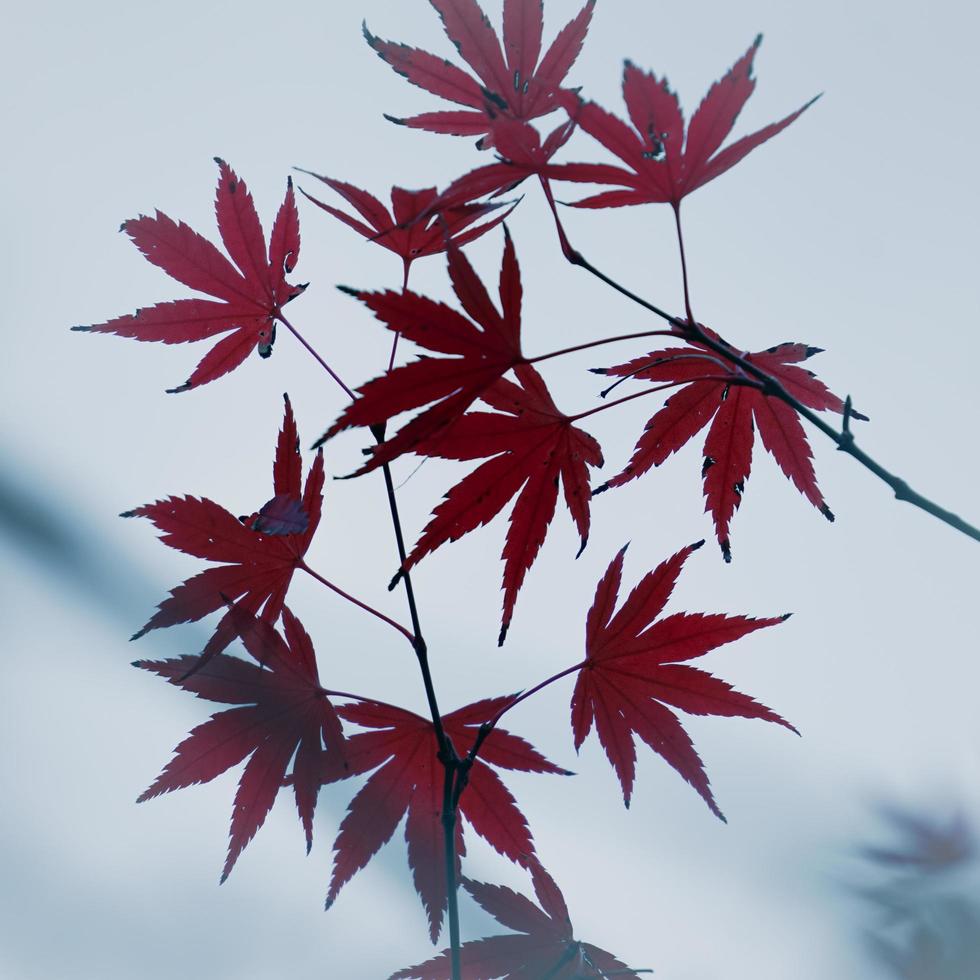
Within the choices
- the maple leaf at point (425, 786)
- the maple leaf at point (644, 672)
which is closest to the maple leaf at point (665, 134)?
the maple leaf at point (644, 672)

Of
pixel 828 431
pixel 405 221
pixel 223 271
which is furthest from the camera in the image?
pixel 223 271

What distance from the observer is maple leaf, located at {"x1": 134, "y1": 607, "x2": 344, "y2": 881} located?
2.02 ft

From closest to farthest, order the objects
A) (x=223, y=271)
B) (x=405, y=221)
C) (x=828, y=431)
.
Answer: (x=828, y=431)
(x=405, y=221)
(x=223, y=271)

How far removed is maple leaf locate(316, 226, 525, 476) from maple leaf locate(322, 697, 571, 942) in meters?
0.24

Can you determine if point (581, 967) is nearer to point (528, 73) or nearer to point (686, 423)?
point (686, 423)

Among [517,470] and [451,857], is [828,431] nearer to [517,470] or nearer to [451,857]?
[517,470]

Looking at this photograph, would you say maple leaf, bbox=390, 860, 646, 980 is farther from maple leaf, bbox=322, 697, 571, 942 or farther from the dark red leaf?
the dark red leaf

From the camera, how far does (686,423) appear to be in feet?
2.31

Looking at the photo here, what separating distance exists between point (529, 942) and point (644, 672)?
0.23 meters

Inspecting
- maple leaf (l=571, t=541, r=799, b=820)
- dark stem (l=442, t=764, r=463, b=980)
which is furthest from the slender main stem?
maple leaf (l=571, t=541, r=799, b=820)

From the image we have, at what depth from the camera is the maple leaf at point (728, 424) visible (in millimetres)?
685

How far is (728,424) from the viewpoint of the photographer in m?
0.72

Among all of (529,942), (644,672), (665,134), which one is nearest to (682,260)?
(665,134)

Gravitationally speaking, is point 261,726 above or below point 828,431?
below
